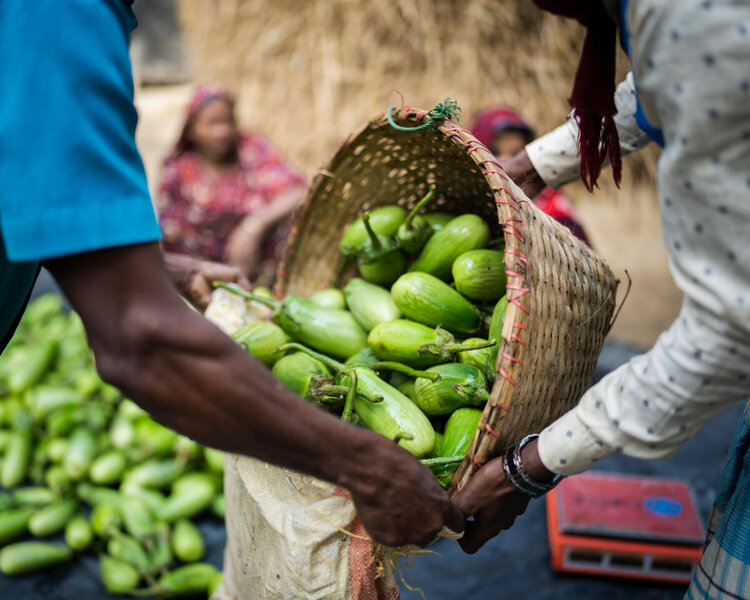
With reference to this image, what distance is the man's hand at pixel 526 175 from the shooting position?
1551mm

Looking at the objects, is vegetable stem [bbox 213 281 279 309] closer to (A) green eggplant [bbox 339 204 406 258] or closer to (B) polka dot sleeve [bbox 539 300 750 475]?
(A) green eggplant [bbox 339 204 406 258]

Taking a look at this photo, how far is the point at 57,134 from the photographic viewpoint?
735 millimetres

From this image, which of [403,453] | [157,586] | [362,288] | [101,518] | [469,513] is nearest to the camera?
[403,453]

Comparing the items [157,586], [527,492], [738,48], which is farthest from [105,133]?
[157,586]

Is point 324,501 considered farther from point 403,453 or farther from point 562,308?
point 562,308

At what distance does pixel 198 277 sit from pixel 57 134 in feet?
3.53

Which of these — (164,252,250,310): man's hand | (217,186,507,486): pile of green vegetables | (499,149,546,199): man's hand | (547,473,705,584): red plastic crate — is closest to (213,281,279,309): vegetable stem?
(217,186,507,486): pile of green vegetables

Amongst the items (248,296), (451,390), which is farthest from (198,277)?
(451,390)

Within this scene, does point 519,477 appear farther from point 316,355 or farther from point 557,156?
point 557,156

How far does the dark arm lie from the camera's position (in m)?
0.79

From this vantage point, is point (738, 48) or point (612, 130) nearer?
point (738, 48)

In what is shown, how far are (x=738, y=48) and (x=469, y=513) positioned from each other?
0.83 meters

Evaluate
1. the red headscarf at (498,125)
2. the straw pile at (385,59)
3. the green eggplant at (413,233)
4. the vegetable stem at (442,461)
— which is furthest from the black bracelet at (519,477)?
the straw pile at (385,59)

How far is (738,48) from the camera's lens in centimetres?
72
